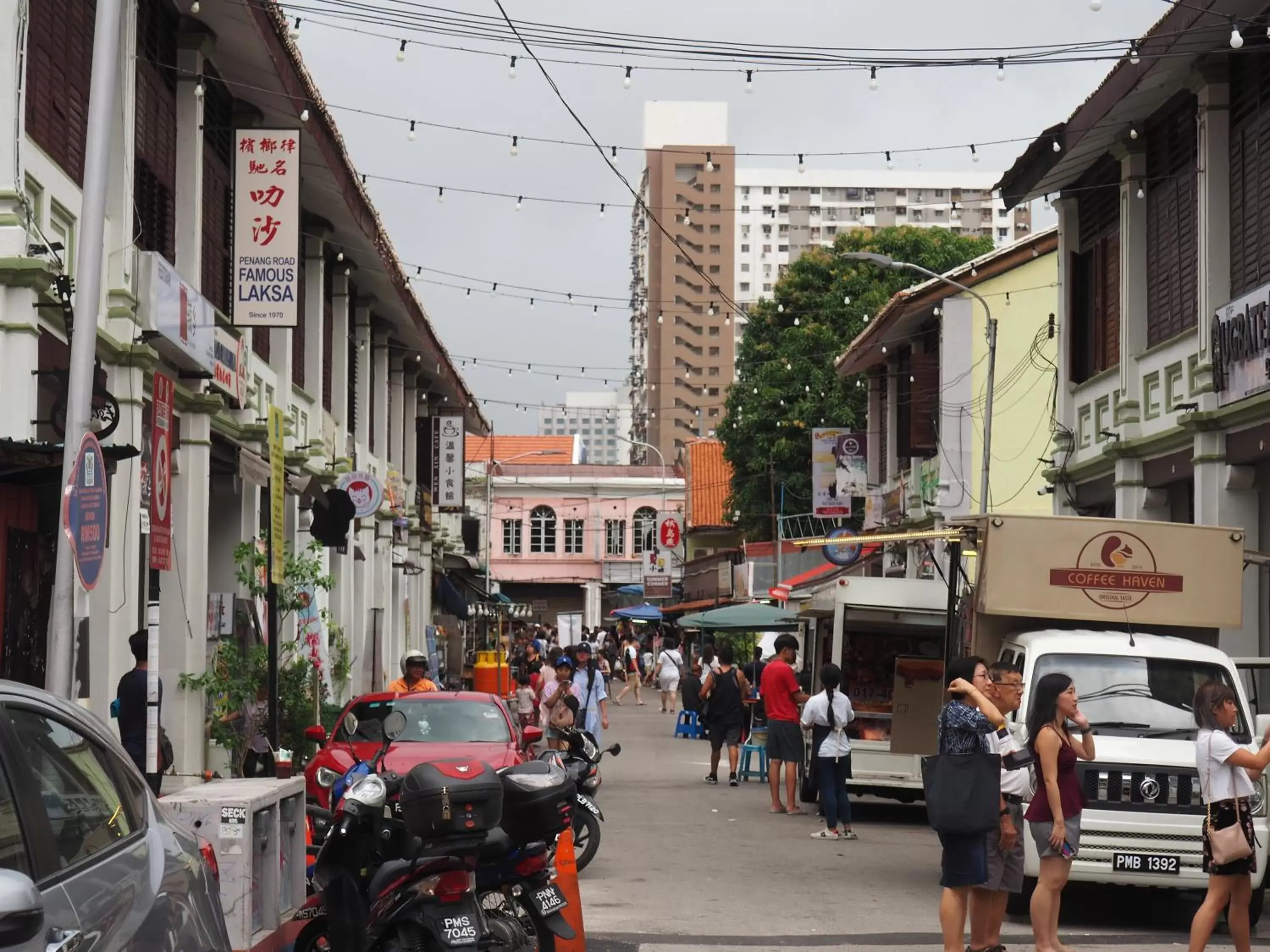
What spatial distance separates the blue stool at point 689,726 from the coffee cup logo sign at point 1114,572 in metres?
19.5

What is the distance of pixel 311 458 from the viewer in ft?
87.5

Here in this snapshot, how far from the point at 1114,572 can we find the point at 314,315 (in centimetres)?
1516

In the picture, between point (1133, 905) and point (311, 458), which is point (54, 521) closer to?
point (1133, 905)

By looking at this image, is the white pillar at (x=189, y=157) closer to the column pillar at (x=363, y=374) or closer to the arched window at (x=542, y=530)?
the column pillar at (x=363, y=374)

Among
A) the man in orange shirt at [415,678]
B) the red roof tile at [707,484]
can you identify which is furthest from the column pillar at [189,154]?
the red roof tile at [707,484]

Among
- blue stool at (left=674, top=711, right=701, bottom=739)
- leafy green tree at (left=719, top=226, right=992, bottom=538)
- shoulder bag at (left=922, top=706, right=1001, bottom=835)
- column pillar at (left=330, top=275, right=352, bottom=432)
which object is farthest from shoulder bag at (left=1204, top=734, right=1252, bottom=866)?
leafy green tree at (left=719, top=226, right=992, bottom=538)

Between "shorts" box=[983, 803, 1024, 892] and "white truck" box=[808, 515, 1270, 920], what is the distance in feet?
5.97

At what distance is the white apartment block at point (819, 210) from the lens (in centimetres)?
15312

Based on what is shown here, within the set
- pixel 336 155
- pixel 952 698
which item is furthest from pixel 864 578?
pixel 952 698

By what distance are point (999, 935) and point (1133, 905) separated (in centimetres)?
225

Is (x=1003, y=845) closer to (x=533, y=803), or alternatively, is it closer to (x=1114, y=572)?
(x=533, y=803)

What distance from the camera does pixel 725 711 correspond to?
24516mm

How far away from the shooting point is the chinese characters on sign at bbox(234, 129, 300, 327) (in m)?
18.9

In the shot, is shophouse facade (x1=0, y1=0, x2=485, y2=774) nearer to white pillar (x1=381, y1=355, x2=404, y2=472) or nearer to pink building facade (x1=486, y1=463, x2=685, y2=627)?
white pillar (x1=381, y1=355, x2=404, y2=472)
